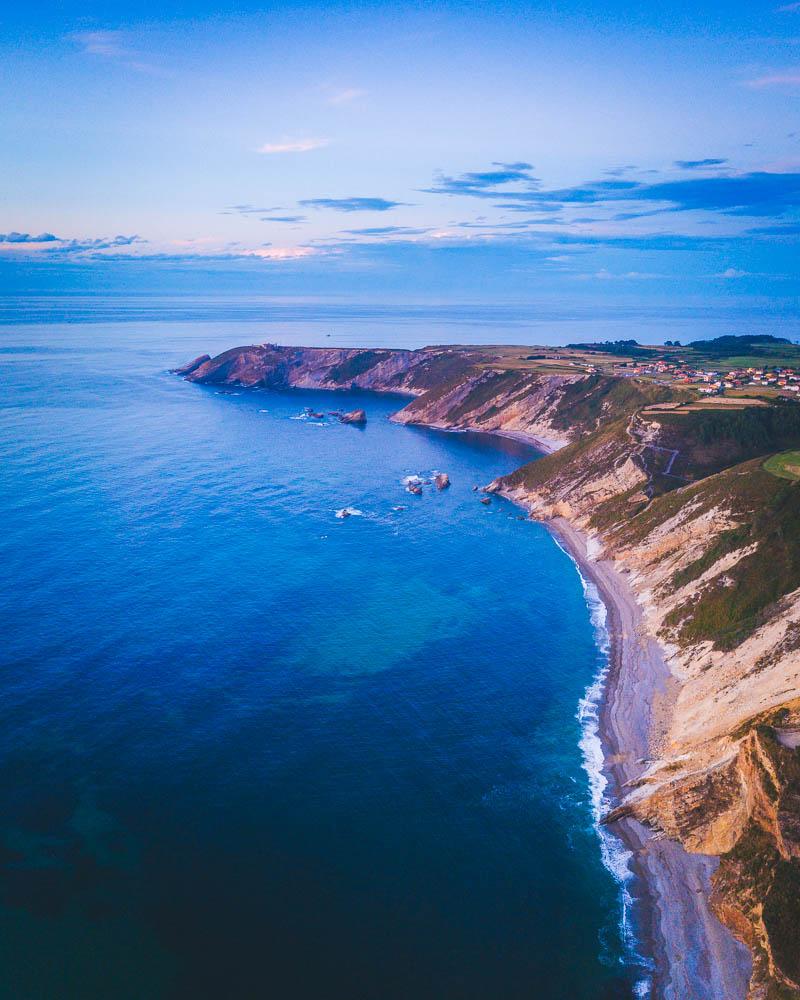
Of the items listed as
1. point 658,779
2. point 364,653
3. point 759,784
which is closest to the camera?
point 759,784

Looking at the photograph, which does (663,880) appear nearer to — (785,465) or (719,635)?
(719,635)

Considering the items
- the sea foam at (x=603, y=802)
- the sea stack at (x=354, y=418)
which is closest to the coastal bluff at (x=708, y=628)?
the sea foam at (x=603, y=802)

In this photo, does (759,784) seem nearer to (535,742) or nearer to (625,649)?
(535,742)

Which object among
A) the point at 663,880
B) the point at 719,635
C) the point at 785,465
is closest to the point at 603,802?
the point at 663,880

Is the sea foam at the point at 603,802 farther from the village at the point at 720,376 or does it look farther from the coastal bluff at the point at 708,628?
the village at the point at 720,376

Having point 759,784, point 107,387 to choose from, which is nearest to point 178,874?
point 759,784
